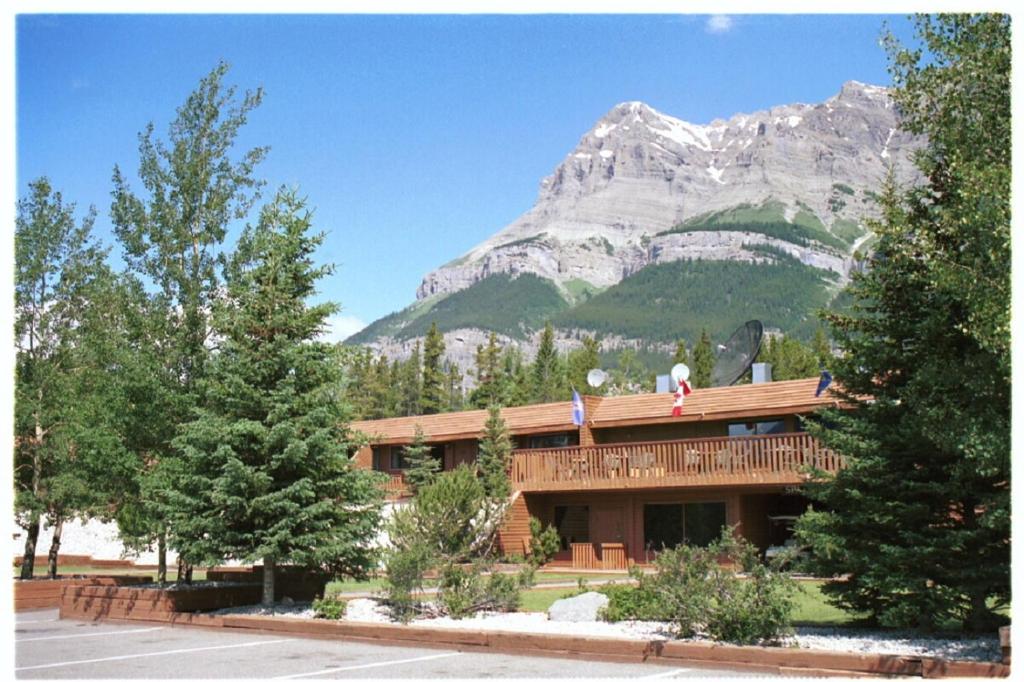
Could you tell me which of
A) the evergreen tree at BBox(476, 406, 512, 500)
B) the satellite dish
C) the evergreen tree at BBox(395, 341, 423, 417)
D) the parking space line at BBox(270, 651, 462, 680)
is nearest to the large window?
the evergreen tree at BBox(476, 406, 512, 500)

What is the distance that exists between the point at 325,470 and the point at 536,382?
6318cm

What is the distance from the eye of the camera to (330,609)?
44.2 ft

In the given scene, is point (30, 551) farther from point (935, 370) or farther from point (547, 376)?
point (547, 376)

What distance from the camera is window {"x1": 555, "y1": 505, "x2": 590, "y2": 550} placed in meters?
29.0

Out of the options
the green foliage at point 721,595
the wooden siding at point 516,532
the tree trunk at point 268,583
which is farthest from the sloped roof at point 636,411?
the green foliage at point 721,595

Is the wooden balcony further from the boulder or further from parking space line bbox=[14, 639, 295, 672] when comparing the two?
parking space line bbox=[14, 639, 295, 672]

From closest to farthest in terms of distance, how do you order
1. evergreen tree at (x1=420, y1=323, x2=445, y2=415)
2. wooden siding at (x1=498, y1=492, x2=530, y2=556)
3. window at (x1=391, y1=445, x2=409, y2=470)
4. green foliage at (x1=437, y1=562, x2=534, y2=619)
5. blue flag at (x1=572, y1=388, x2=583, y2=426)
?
green foliage at (x1=437, y1=562, x2=534, y2=619)
wooden siding at (x1=498, y1=492, x2=530, y2=556)
blue flag at (x1=572, y1=388, x2=583, y2=426)
window at (x1=391, y1=445, x2=409, y2=470)
evergreen tree at (x1=420, y1=323, x2=445, y2=415)

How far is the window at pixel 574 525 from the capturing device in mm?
29016

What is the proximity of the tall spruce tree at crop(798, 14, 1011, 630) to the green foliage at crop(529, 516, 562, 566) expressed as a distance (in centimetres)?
1611

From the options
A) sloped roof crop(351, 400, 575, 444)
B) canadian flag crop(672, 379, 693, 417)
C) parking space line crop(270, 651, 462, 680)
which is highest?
canadian flag crop(672, 379, 693, 417)

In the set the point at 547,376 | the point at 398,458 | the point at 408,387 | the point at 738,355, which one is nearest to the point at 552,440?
the point at 398,458

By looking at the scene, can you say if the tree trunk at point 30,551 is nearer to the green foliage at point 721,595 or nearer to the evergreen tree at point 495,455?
the evergreen tree at point 495,455

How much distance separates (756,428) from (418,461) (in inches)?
411

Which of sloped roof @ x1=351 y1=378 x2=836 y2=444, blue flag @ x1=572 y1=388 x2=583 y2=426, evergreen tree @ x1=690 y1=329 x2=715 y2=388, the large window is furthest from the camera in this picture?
evergreen tree @ x1=690 y1=329 x2=715 y2=388
